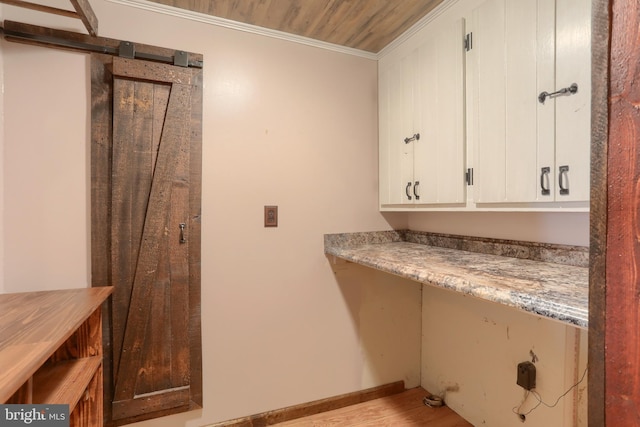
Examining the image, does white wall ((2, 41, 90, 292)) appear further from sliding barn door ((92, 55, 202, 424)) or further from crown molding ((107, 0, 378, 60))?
crown molding ((107, 0, 378, 60))

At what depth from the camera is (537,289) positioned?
35.8 inches

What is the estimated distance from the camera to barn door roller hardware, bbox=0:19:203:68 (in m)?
1.32

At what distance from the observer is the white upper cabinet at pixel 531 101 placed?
100 cm

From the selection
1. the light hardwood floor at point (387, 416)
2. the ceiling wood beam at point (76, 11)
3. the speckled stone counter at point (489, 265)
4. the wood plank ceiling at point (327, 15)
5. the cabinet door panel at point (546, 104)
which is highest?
the wood plank ceiling at point (327, 15)

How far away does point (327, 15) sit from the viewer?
1.60 m

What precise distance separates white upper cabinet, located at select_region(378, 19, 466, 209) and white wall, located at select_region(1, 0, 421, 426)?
0.15 meters

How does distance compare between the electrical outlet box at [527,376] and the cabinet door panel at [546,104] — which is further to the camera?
the electrical outlet box at [527,376]

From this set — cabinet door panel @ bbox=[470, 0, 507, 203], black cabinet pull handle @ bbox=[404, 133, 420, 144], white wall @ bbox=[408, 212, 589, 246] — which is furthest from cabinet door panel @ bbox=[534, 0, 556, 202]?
black cabinet pull handle @ bbox=[404, 133, 420, 144]

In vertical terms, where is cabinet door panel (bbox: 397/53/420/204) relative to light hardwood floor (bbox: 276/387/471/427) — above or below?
above

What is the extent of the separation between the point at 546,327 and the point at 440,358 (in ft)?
2.53

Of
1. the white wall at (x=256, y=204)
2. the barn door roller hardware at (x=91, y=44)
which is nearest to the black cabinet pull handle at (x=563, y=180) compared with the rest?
the white wall at (x=256, y=204)

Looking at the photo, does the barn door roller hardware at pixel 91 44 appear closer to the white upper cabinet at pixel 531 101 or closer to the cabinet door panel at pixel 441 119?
the cabinet door panel at pixel 441 119

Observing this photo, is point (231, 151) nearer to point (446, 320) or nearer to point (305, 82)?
point (305, 82)

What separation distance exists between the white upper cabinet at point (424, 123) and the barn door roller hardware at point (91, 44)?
109 centimetres
